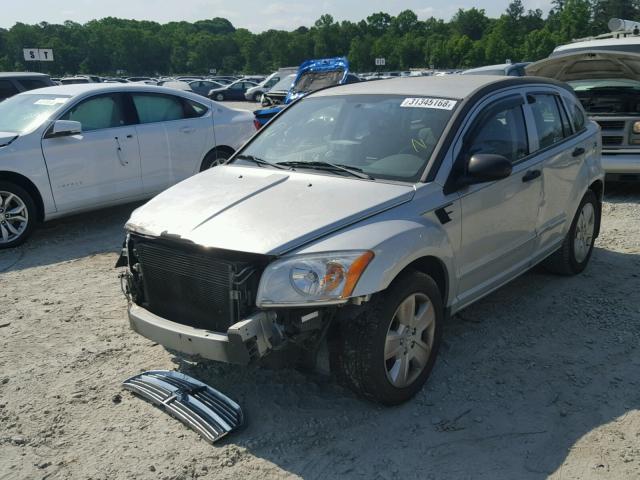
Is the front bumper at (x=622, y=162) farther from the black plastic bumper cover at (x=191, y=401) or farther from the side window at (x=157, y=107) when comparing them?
the black plastic bumper cover at (x=191, y=401)

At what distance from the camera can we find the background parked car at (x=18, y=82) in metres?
11.6

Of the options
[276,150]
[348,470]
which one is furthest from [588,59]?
[348,470]

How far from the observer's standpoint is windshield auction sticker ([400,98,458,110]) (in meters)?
4.13

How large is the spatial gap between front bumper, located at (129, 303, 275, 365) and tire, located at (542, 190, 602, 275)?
10.6 ft

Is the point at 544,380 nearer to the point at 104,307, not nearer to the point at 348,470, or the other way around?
the point at 348,470

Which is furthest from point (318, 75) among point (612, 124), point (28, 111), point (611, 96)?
point (28, 111)

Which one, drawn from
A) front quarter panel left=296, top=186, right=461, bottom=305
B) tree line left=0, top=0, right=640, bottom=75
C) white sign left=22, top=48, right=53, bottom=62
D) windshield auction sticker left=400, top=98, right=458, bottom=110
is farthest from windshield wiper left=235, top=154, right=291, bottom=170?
tree line left=0, top=0, right=640, bottom=75

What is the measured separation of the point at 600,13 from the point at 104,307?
114927 millimetres

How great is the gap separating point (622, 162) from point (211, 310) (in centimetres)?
672

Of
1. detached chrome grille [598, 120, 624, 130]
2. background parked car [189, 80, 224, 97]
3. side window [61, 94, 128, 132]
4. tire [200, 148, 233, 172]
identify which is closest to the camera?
side window [61, 94, 128, 132]

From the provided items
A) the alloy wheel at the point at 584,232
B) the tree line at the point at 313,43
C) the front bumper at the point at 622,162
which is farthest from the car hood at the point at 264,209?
the tree line at the point at 313,43

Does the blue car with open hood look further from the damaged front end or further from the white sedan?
the damaged front end

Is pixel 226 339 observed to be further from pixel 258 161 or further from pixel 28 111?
pixel 28 111

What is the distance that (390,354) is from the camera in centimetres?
343
